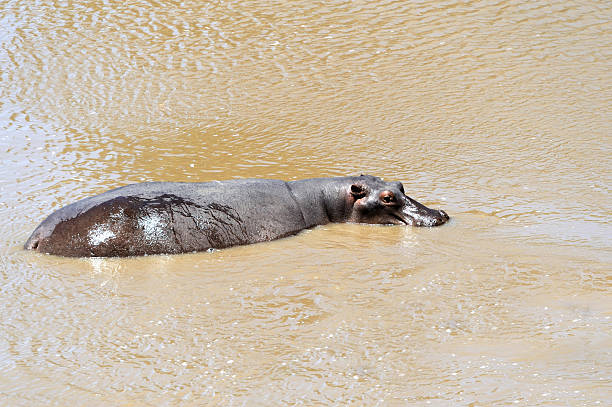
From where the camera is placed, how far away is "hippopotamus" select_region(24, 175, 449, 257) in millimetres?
6934

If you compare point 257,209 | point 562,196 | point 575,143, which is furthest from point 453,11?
point 257,209

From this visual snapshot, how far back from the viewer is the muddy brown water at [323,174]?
486 centimetres

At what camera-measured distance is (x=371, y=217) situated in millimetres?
8156

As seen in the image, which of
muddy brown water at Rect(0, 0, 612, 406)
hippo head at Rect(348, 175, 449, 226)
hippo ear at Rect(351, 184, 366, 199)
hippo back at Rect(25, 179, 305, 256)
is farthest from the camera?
hippo ear at Rect(351, 184, 366, 199)

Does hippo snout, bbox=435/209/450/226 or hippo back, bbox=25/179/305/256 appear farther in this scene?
hippo snout, bbox=435/209/450/226

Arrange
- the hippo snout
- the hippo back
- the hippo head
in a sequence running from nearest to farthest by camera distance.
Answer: the hippo back < the hippo snout < the hippo head

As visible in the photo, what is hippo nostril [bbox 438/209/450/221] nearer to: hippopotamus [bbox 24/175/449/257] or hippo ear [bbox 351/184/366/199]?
hippopotamus [bbox 24/175/449/257]

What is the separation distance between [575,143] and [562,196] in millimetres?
1556

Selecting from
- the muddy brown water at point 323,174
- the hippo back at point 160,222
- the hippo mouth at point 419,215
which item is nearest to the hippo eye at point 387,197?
the hippo mouth at point 419,215

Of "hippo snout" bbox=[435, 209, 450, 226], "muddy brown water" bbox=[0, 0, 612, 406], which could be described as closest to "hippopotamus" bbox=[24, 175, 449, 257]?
"hippo snout" bbox=[435, 209, 450, 226]

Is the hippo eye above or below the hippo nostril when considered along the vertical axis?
above

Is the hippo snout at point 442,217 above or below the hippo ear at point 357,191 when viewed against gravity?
below

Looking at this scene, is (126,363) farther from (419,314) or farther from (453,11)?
(453,11)

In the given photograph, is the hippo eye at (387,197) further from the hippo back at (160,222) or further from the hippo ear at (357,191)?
the hippo back at (160,222)
